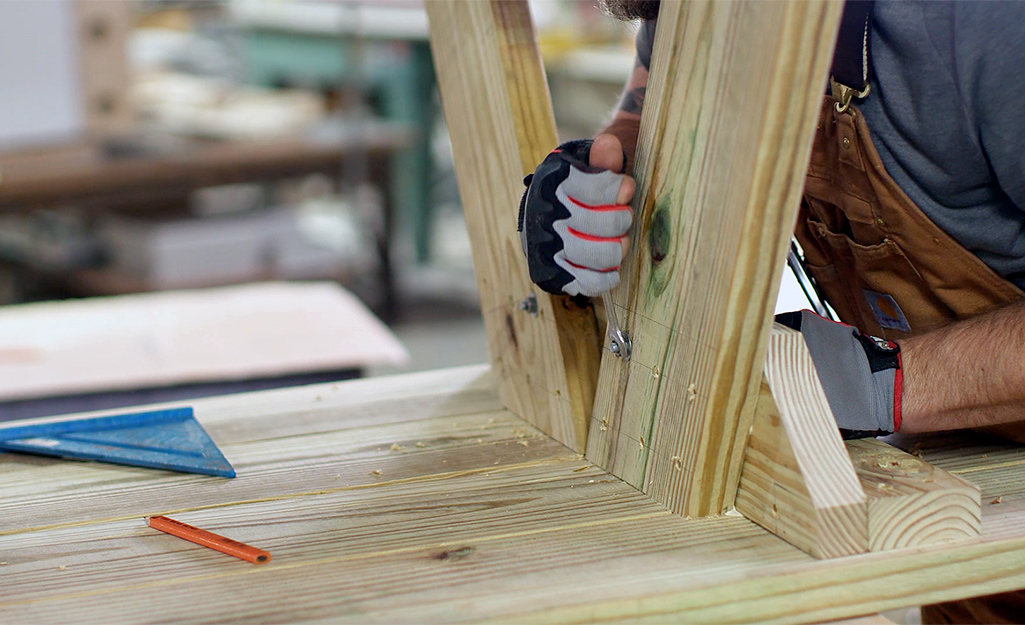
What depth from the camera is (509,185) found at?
1110mm

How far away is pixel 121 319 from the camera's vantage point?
7.97 feet

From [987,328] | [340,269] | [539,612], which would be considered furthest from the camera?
[340,269]

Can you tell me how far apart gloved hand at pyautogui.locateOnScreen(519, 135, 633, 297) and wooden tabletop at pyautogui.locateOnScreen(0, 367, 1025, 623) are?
8.2 inches

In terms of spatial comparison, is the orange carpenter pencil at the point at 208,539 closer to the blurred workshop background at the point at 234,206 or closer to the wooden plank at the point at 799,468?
the wooden plank at the point at 799,468

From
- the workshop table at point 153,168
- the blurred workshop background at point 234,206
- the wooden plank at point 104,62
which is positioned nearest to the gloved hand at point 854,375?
the blurred workshop background at point 234,206

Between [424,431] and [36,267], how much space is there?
376cm

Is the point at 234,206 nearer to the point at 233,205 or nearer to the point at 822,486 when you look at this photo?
the point at 233,205

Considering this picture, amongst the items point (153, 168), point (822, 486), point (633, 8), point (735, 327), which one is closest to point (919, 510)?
point (822, 486)

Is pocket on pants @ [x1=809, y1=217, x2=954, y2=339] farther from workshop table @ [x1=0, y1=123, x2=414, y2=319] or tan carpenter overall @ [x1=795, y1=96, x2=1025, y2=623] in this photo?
workshop table @ [x1=0, y1=123, x2=414, y2=319]

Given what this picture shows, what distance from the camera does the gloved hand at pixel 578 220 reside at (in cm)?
88

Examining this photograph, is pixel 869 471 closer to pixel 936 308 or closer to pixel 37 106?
pixel 936 308

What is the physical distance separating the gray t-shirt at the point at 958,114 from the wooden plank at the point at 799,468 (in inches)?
11.1

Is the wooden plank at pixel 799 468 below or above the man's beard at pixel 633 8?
below

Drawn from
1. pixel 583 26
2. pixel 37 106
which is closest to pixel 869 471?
pixel 37 106
